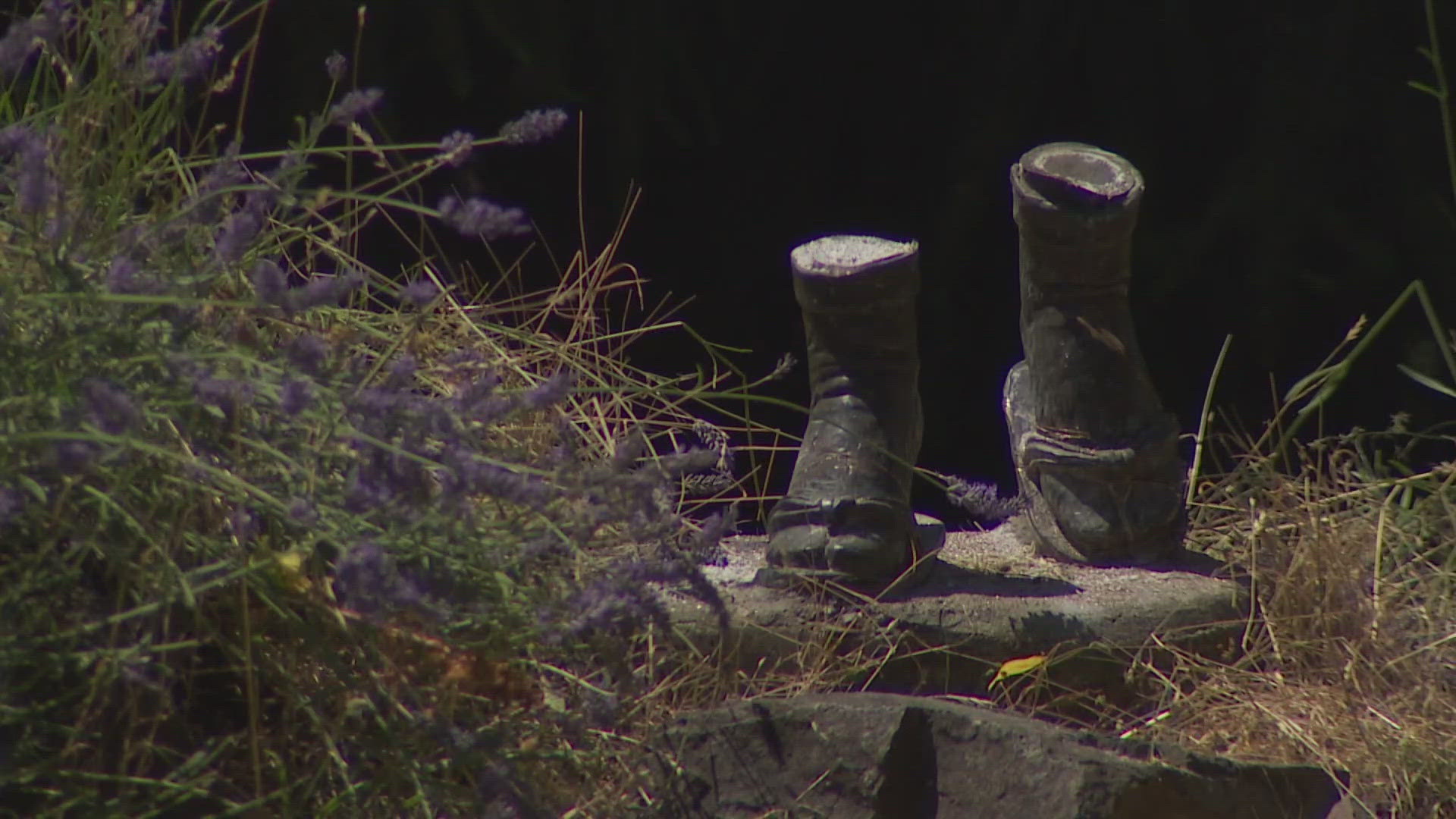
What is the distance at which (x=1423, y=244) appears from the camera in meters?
2.68

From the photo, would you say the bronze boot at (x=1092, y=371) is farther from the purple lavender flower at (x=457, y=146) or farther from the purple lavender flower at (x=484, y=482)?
the purple lavender flower at (x=484, y=482)

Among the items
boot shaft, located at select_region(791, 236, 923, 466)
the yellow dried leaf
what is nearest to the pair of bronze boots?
boot shaft, located at select_region(791, 236, 923, 466)

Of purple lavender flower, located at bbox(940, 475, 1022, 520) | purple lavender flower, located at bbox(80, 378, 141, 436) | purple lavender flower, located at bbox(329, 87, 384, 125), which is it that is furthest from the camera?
purple lavender flower, located at bbox(940, 475, 1022, 520)

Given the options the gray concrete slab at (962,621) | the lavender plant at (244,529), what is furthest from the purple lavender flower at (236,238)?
the gray concrete slab at (962,621)

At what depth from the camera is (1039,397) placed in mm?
1817

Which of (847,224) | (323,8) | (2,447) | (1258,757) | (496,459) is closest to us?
(2,447)

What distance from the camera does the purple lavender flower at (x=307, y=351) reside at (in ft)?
3.51

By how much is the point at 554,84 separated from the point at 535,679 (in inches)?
52.8

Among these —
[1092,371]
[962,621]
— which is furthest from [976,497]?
[1092,371]

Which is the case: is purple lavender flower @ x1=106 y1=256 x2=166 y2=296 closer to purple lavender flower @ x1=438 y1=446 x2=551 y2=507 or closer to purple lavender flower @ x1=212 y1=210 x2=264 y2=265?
purple lavender flower @ x1=212 y1=210 x2=264 y2=265

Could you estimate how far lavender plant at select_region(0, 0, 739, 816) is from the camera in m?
1.05

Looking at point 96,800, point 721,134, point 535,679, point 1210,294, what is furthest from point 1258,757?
point 721,134

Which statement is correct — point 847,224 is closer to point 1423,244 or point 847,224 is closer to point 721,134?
point 721,134

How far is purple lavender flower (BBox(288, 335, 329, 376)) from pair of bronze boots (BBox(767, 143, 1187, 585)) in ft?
2.13
